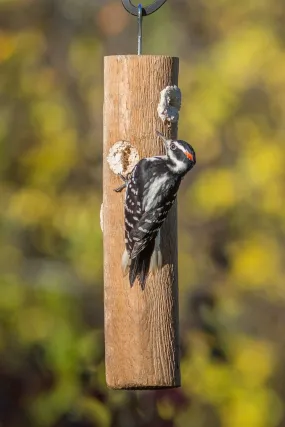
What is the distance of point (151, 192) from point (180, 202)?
317cm

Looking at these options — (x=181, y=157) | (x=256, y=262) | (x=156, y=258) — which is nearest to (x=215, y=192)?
(x=256, y=262)

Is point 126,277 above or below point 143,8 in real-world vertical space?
below

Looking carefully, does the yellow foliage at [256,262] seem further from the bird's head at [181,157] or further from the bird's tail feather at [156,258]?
the bird's head at [181,157]

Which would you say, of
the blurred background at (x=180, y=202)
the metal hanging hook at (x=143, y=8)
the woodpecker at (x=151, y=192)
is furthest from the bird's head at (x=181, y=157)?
the blurred background at (x=180, y=202)

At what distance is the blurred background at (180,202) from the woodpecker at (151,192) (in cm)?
307

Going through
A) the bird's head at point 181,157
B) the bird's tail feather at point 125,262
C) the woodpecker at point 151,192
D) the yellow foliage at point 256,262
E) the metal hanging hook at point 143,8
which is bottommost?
the bird's tail feather at point 125,262

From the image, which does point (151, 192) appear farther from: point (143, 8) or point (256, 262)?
point (256, 262)

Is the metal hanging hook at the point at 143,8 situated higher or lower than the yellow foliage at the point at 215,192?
lower

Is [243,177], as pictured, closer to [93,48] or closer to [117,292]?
[93,48]

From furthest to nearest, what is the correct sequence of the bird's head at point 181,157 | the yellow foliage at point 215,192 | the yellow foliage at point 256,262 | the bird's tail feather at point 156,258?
1. the yellow foliage at point 256,262
2. the yellow foliage at point 215,192
3. the bird's tail feather at point 156,258
4. the bird's head at point 181,157

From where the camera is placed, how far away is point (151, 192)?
3.58 metres

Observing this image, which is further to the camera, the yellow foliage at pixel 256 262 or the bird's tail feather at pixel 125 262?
the yellow foliage at pixel 256 262

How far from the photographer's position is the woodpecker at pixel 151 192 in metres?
3.56

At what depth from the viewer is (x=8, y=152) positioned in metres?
6.74
